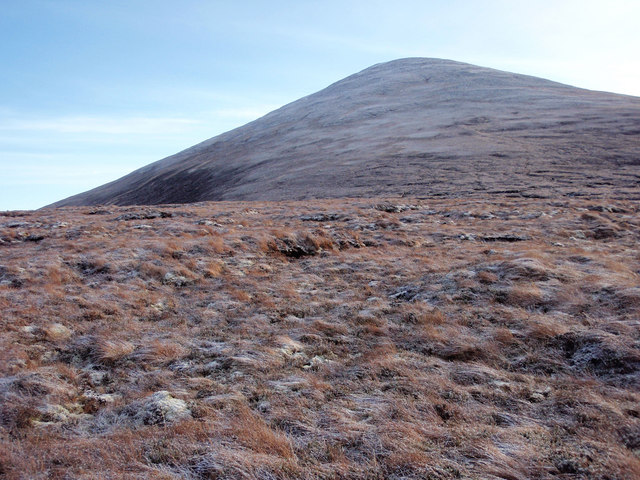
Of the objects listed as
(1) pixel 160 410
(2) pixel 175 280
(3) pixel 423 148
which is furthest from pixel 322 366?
(3) pixel 423 148

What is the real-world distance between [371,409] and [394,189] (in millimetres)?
38290

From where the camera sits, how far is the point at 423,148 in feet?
183

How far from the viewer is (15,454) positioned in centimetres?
418

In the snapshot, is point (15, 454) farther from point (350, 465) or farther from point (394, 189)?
point (394, 189)

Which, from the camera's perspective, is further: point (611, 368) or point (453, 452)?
point (611, 368)

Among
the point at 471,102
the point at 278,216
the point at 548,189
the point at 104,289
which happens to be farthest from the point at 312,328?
the point at 471,102

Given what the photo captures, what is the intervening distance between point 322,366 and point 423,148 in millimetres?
53283

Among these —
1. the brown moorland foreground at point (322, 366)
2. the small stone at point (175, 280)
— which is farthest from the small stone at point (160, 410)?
the small stone at point (175, 280)

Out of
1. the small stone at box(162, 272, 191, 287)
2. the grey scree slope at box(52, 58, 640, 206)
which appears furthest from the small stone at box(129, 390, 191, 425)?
the grey scree slope at box(52, 58, 640, 206)

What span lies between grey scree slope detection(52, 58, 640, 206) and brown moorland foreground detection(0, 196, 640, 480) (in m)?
28.0

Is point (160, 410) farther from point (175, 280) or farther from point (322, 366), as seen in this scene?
point (175, 280)

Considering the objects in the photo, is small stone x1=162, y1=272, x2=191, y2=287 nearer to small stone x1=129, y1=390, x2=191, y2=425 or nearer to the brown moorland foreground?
the brown moorland foreground

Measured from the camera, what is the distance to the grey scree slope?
42.1 metres

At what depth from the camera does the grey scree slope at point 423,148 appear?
42125mm
